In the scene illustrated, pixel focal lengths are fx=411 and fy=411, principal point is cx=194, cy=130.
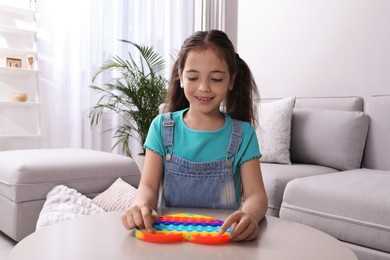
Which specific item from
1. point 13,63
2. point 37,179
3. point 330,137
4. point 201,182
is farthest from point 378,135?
point 13,63

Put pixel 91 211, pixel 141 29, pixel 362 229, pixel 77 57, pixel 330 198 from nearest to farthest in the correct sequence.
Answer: pixel 362 229
pixel 330 198
pixel 91 211
pixel 77 57
pixel 141 29

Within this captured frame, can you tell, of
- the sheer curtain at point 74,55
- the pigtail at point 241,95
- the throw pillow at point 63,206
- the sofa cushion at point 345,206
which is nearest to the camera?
the pigtail at point 241,95

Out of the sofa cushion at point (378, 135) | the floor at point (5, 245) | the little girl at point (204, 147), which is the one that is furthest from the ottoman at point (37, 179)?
the sofa cushion at point (378, 135)

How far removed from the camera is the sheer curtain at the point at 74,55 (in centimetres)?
378

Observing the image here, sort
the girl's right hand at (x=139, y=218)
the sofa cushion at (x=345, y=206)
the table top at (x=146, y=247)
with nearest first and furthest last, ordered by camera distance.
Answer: the table top at (x=146, y=247), the girl's right hand at (x=139, y=218), the sofa cushion at (x=345, y=206)

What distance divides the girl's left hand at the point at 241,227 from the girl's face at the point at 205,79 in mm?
394

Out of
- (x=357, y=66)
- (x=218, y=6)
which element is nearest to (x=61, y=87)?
(x=218, y=6)

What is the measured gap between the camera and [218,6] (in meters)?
3.87

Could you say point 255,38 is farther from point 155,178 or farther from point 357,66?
point 155,178

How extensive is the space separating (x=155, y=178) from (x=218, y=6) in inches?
121

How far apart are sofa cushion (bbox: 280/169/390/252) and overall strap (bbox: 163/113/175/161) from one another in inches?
35.0

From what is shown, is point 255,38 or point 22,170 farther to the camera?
point 255,38

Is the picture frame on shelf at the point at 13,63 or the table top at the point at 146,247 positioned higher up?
the picture frame on shelf at the point at 13,63

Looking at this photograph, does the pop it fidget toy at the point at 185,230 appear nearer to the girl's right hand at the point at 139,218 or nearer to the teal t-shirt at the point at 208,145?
the girl's right hand at the point at 139,218
